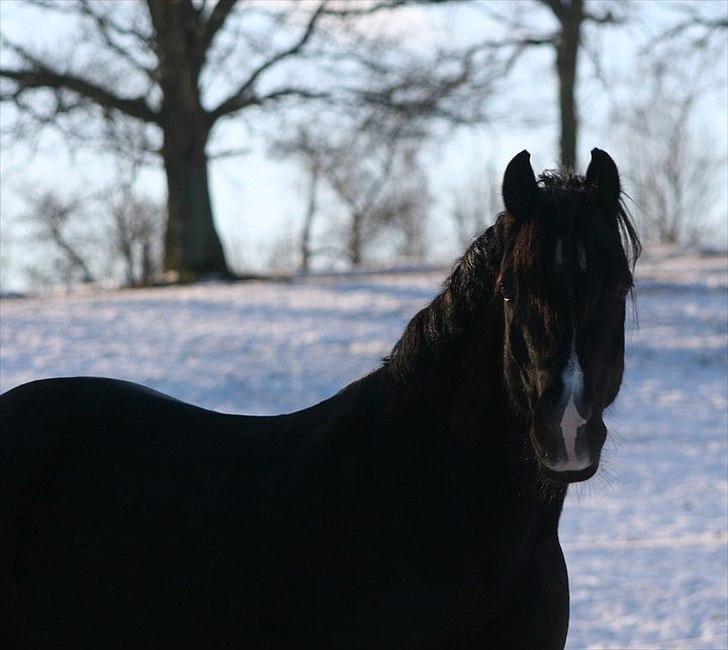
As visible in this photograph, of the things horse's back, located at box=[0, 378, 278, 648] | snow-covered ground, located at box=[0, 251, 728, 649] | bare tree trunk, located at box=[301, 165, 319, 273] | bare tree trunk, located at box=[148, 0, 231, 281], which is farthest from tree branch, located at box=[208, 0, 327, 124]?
bare tree trunk, located at box=[301, 165, 319, 273]

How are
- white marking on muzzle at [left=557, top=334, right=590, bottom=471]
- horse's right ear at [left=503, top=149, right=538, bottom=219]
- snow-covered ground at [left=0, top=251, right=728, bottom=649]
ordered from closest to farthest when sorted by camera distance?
1. white marking on muzzle at [left=557, top=334, right=590, bottom=471]
2. horse's right ear at [left=503, top=149, right=538, bottom=219]
3. snow-covered ground at [left=0, top=251, right=728, bottom=649]

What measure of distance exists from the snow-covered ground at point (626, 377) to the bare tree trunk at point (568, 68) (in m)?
2.98

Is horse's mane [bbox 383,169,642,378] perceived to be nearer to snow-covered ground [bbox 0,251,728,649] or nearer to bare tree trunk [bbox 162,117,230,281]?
snow-covered ground [bbox 0,251,728,649]

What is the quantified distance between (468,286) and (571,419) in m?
0.54

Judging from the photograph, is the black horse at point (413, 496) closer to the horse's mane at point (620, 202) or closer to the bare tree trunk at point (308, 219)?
the horse's mane at point (620, 202)

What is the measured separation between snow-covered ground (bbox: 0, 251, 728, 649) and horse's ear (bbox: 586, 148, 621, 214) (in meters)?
0.75

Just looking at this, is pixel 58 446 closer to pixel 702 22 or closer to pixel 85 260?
pixel 702 22

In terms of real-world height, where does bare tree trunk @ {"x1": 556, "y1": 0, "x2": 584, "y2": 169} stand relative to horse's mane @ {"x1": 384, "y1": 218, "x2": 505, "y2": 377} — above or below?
above

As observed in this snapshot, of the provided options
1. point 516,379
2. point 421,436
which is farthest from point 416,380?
point 516,379

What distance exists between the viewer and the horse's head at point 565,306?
8.08 ft

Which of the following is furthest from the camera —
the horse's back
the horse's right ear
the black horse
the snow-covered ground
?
the snow-covered ground

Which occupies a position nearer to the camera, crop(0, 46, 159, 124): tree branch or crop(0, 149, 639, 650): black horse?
crop(0, 149, 639, 650): black horse

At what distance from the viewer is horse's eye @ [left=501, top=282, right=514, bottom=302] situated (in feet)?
8.73

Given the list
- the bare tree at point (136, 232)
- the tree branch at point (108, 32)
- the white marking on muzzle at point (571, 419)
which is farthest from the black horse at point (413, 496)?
the bare tree at point (136, 232)
